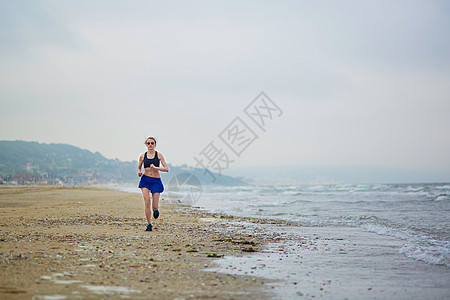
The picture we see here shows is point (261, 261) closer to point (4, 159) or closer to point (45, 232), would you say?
point (45, 232)

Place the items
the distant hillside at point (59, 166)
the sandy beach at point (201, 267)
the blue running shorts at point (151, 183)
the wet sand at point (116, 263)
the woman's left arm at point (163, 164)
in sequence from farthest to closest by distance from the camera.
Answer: the distant hillside at point (59, 166)
the blue running shorts at point (151, 183)
the woman's left arm at point (163, 164)
the sandy beach at point (201, 267)
the wet sand at point (116, 263)

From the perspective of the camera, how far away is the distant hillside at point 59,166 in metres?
64.8

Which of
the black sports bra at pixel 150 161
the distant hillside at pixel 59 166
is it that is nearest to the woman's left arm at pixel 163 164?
the black sports bra at pixel 150 161

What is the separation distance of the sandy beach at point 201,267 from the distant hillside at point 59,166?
4915 centimetres

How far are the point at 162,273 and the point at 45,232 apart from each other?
397 cm

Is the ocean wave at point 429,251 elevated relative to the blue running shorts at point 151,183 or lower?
lower

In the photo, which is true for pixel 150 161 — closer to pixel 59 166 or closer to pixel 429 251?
pixel 429 251

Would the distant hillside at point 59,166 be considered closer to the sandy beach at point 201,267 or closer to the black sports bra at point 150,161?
the black sports bra at point 150,161

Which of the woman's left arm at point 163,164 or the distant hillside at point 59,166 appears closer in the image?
the woman's left arm at point 163,164

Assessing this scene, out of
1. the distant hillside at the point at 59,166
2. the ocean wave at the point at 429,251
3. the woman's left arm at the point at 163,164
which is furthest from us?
the distant hillside at the point at 59,166

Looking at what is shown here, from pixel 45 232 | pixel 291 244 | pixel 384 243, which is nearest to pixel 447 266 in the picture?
pixel 384 243

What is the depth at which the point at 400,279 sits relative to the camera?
4.59 m

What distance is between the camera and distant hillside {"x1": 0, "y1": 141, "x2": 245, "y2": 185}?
6481cm

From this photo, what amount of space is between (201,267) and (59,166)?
3590 inches
